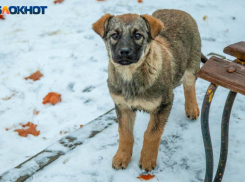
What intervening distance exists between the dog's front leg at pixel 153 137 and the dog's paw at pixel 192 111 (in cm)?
82

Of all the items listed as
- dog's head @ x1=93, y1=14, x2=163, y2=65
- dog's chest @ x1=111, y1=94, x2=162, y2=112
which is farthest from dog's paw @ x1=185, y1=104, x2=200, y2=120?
dog's head @ x1=93, y1=14, x2=163, y2=65

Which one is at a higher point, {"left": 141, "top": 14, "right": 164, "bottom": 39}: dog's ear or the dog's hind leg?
{"left": 141, "top": 14, "right": 164, "bottom": 39}: dog's ear

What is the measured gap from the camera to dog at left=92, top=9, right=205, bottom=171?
3.30 meters

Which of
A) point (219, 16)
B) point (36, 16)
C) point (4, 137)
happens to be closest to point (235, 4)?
point (219, 16)

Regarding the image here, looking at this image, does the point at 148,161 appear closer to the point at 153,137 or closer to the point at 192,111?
the point at 153,137

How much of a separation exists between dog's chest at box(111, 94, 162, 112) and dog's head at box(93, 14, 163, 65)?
39cm

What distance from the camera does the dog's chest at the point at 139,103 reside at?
3.42 m

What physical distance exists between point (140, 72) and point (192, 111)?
1.24m

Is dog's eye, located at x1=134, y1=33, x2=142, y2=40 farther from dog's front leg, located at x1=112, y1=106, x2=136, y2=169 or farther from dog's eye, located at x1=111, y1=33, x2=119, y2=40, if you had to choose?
dog's front leg, located at x1=112, y1=106, x2=136, y2=169

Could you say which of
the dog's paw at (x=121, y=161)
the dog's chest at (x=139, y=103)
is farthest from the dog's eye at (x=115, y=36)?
the dog's paw at (x=121, y=161)

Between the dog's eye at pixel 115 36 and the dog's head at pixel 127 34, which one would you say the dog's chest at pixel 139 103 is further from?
the dog's eye at pixel 115 36

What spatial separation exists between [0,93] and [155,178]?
262 centimetres

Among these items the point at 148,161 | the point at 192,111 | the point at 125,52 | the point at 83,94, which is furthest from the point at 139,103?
the point at 83,94

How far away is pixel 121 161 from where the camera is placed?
3.70 meters
